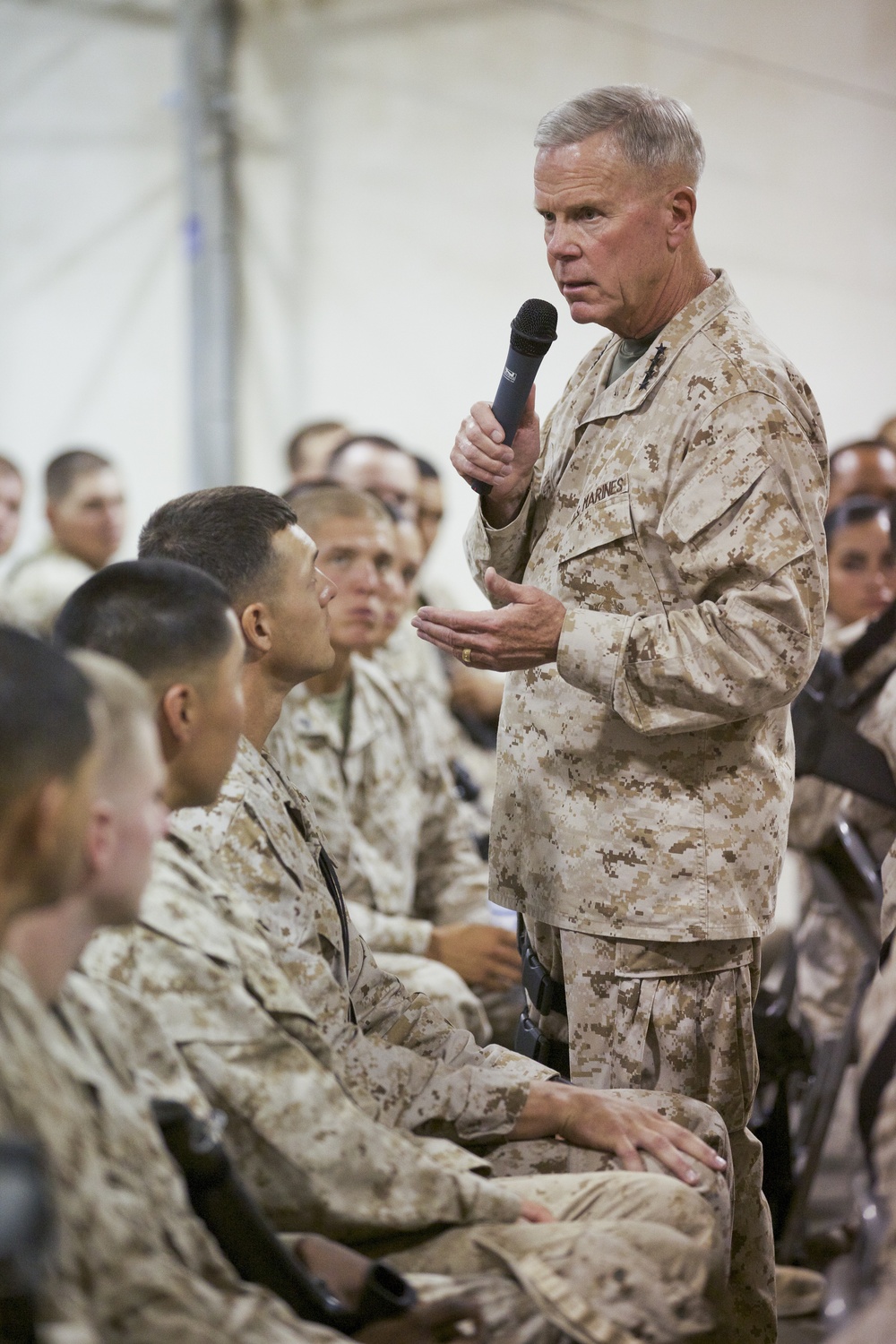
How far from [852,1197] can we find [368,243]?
17.2 feet

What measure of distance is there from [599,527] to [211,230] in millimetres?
5831

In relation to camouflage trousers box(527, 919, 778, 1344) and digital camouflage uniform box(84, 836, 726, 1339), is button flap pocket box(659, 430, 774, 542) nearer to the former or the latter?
camouflage trousers box(527, 919, 778, 1344)

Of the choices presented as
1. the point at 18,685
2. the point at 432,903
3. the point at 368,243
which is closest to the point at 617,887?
the point at 18,685

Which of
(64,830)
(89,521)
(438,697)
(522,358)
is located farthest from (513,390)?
(89,521)

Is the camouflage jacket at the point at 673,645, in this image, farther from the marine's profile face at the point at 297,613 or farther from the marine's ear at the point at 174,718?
the marine's ear at the point at 174,718

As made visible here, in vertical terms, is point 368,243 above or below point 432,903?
above

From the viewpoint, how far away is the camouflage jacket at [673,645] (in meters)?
1.84

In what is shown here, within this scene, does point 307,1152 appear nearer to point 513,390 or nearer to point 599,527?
point 599,527

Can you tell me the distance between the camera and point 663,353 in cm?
197

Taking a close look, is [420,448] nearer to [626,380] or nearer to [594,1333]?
[626,380]

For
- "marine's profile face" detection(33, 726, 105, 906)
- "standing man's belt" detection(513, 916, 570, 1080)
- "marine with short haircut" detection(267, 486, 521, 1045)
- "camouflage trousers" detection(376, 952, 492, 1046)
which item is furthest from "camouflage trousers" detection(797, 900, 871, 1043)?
"marine's profile face" detection(33, 726, 105, 906)

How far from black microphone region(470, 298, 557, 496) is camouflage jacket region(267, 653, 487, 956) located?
1061 millimetres

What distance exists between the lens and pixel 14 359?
23.6ft

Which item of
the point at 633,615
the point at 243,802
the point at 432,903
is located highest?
the point at 633,615
